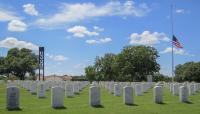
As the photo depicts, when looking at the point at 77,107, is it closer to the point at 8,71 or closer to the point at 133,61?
the point at 133,61

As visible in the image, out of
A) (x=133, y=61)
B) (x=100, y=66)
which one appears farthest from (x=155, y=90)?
(x=100, y=66)

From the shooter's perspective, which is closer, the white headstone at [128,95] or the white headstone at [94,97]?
the white headstone at [94,97]

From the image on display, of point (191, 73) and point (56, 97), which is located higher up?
point (191, 73)

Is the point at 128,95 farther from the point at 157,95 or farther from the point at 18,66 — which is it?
the point at 18,66

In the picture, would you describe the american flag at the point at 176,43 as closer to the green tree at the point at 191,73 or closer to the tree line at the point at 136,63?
the tree line at the point at 136,63

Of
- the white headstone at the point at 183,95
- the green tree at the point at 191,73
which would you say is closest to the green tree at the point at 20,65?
the green tree at the point at 191,73

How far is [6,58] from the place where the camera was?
118500mm

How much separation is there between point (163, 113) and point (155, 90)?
15.6 ft

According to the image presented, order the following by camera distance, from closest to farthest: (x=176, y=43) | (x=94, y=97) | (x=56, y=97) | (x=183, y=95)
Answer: (x=56, y=97) < (x=94, y=97) < (x=183, y=95) < (x=176, y=43)

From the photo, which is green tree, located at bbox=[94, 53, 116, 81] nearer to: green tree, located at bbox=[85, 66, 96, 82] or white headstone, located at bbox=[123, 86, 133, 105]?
green tree, located at bbox=[85, 66, 96, 82]

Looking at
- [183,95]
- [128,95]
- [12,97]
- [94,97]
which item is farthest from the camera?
[183,95]

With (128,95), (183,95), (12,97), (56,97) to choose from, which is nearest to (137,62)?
(183,95)

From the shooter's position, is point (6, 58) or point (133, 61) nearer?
point (133, 61)

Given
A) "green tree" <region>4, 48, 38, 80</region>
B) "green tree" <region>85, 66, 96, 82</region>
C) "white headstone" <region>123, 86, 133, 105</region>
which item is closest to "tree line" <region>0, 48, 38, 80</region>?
"green tree" <region>4, 48, 38, 80</region>
